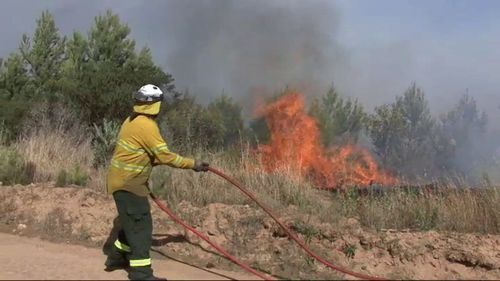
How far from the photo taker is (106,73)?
68.7ft

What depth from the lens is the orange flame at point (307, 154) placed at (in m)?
11.2

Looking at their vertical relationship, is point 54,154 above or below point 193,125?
below

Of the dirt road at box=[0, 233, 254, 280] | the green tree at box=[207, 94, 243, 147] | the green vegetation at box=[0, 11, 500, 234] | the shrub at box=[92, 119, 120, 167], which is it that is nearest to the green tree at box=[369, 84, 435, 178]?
the green vegetation at box=[0, 11, 500, 234]

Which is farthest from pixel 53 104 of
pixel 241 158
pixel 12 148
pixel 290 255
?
pixel 290 255

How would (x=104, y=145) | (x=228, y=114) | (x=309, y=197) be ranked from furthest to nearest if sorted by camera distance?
(x=228, y=114) → (x=104, y=145) → (x=309, y=197)

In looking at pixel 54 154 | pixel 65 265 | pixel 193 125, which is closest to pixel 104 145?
pixel 54 154

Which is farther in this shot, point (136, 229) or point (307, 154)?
point (307, 154)

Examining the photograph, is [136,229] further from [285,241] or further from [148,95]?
[285,241]

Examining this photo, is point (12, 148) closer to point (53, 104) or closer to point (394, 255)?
point (53, 104)

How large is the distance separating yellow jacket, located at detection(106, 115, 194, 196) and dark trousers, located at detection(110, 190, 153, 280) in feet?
0.31

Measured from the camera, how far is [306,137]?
14820 millimetres

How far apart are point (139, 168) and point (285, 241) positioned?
6.84 feet

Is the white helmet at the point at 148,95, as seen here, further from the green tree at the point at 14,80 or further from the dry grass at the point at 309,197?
the green tree at the point at 14,80

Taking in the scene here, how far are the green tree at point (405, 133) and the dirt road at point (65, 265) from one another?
1268cm
